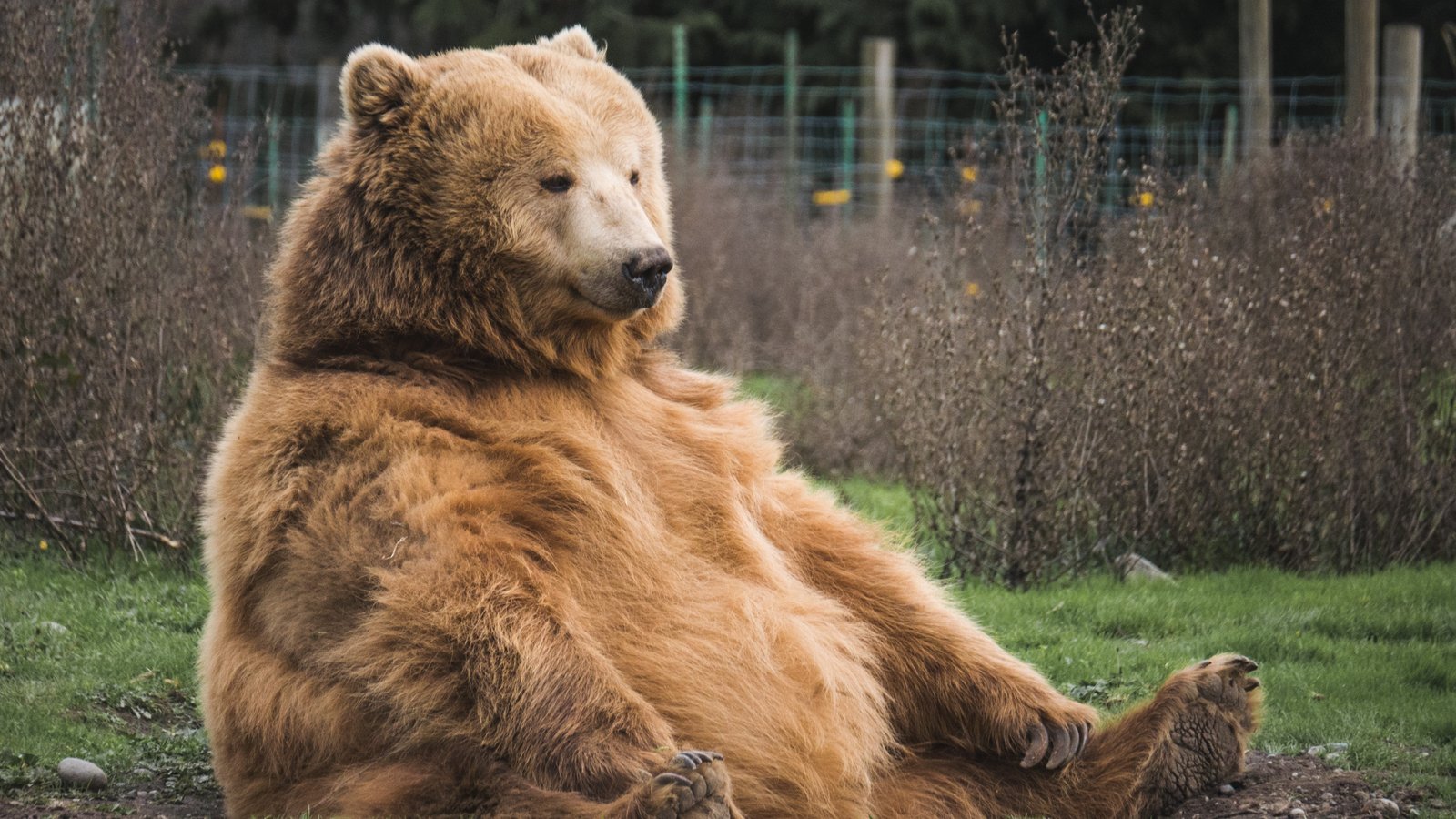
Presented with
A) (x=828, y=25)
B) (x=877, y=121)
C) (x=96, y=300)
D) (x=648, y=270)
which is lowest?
(x=96, y=300)

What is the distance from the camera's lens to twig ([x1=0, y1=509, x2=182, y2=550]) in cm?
631

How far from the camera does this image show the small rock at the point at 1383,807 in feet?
12.3

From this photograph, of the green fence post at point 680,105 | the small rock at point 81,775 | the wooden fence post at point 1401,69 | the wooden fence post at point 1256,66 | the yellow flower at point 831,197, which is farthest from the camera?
the yellow flower at point 831,197

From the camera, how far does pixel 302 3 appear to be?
22453mm

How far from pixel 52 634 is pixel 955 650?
11.1 feet

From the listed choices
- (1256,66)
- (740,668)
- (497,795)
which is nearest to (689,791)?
(497,795)

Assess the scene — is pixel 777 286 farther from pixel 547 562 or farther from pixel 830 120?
pixel 547 562

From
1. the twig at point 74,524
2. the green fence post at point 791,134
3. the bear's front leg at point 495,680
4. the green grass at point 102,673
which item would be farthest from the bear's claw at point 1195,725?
the green fence post at point 791,134

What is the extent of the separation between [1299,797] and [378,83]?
3.00 metres

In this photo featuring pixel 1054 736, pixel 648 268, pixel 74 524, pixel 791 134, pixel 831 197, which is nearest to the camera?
pixel 648 268

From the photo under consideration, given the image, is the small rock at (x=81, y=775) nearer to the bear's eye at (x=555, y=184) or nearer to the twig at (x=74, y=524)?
the bear's eye at (x=555, y=184)

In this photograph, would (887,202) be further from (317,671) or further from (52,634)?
(317,671)

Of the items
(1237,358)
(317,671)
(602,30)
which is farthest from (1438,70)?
(317,671)

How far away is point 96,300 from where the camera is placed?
638 cm
